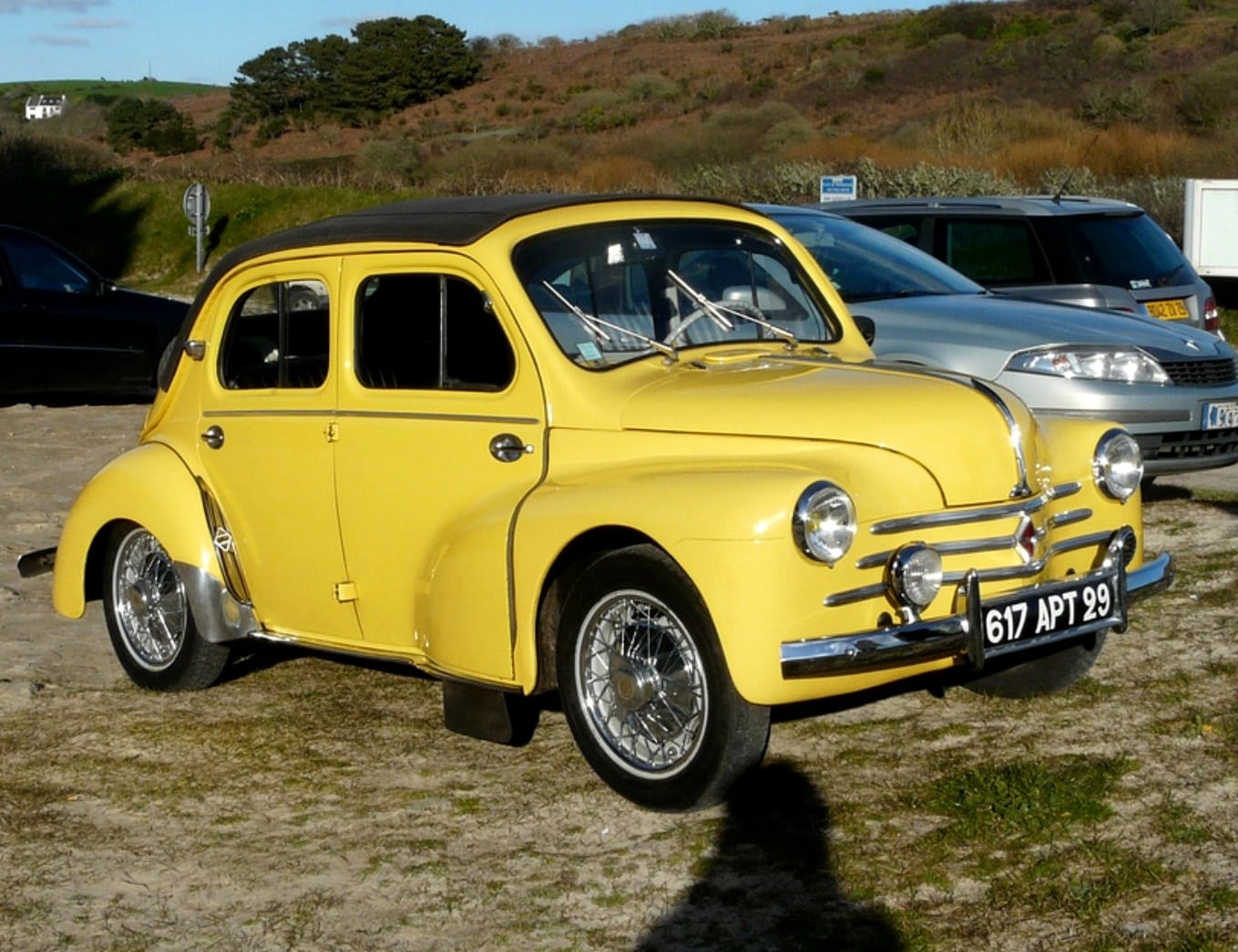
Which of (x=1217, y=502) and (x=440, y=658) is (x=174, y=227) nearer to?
(x=1217, y=502)

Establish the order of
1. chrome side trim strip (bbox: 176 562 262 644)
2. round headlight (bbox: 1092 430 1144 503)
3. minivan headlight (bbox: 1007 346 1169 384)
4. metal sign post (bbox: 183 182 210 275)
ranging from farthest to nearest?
1. metal sign post (bbox: 183 182 210 275)
2. minivan headlight (bbox: 1007 346 1169 384)
3. chrome side trim strip (bbox: 176 562 262 644)
4. round headlight (bbox: 1092 430 1144 503)

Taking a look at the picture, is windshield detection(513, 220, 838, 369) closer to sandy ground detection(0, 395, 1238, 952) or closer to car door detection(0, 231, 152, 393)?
sandy ground detection(0, 395, 1238, 952)

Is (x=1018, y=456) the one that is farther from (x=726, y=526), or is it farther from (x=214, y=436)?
(x=214, y=436)

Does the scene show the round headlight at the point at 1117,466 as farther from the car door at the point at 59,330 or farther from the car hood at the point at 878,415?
the car door at the point at 59,330

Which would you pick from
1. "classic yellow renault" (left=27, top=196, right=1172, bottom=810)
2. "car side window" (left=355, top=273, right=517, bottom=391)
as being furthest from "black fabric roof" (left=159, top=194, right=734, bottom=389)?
"car side window" (left=355, top=273, right=517, bottom=391)

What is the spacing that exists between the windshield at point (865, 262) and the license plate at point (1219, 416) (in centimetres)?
146

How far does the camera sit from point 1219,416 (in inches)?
365

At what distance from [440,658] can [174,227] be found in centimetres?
3781

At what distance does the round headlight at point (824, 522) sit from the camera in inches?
189

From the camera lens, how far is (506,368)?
18.9 ft

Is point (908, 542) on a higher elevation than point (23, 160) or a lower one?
lower

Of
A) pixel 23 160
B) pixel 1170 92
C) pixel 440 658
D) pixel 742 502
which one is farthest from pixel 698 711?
pixel 1170 92

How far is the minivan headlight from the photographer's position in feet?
29.7

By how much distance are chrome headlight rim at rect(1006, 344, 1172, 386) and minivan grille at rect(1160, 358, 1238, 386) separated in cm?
6
